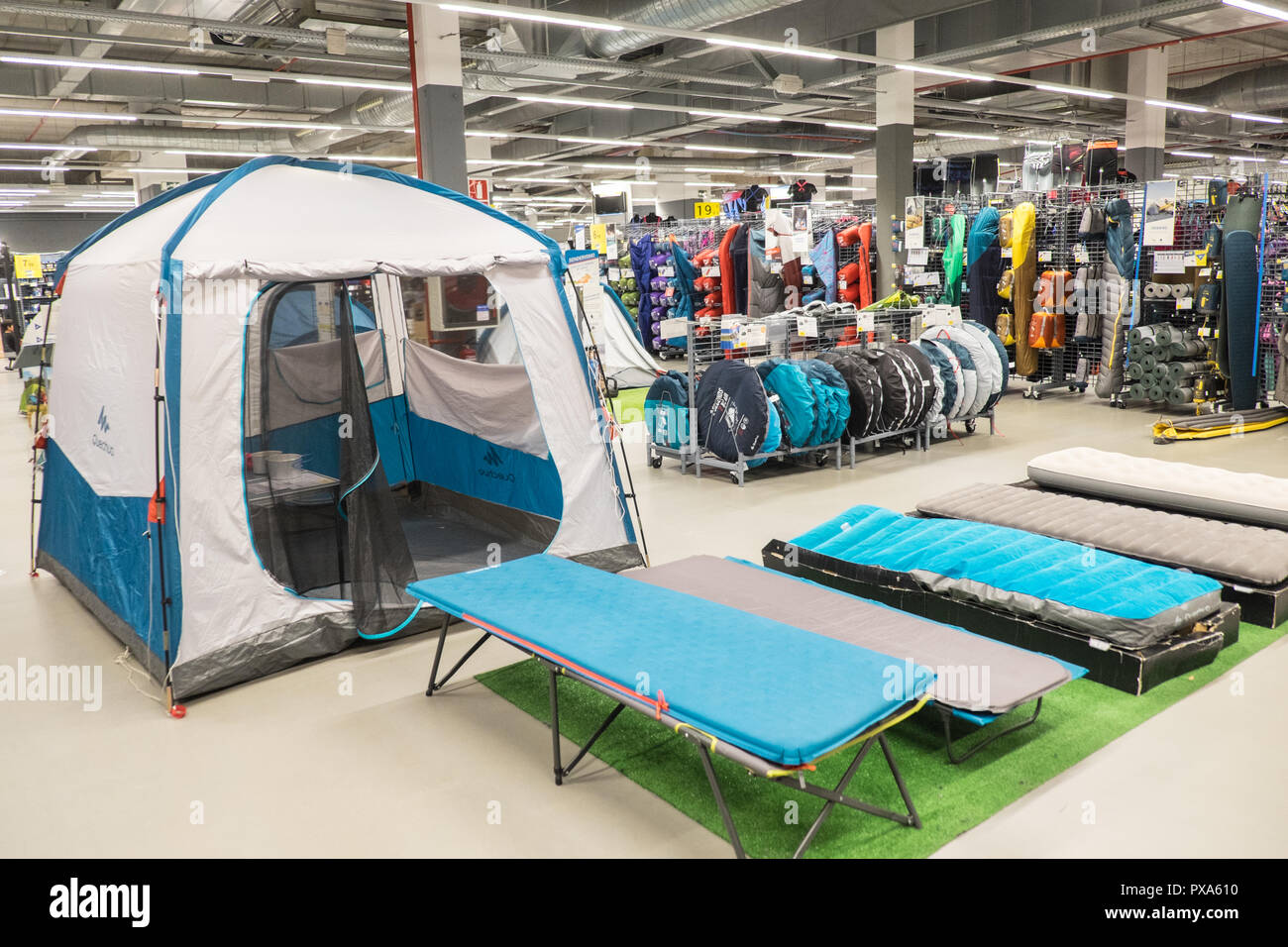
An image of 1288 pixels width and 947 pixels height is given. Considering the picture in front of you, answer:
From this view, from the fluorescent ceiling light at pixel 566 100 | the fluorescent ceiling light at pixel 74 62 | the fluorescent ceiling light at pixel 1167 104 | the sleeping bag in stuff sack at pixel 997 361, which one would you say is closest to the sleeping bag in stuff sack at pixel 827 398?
the sleeping bag in stuff sack at pixel 997 361

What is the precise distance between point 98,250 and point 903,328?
236 inches

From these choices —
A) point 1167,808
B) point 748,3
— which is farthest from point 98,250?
point 748,3

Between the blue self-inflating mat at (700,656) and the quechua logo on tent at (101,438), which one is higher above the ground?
the quechua logo on tent at (101,438)

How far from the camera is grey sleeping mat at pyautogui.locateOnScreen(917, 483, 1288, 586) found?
153 inches

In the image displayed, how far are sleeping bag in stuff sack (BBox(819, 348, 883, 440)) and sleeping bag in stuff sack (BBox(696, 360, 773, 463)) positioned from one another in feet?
2.49

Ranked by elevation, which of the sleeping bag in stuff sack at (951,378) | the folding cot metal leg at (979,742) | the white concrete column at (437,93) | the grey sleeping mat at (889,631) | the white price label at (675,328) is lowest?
the folding cot metal leg at (979,742)

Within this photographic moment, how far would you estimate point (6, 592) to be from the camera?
190 inches

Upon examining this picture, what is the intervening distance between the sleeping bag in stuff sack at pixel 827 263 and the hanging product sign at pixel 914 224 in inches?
44.1

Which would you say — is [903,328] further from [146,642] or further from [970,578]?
[146,642]

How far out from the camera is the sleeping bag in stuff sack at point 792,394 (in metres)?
6.38

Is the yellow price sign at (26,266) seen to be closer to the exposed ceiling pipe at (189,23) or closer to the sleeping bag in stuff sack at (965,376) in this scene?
the exposed ceiling pipe at (189,23)

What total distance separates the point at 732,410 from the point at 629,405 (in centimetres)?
369

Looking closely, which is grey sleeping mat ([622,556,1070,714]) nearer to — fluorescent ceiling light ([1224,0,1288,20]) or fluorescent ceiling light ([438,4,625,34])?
fluorescent ceiling light ([438,4,625,34])

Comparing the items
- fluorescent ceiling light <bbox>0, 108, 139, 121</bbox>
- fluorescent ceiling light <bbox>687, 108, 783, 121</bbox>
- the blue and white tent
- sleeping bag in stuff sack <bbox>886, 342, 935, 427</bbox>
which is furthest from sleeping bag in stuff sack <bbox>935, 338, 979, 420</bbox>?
fluorescent ceiling light <bbox>0, 108, 139, 121</bbox>
